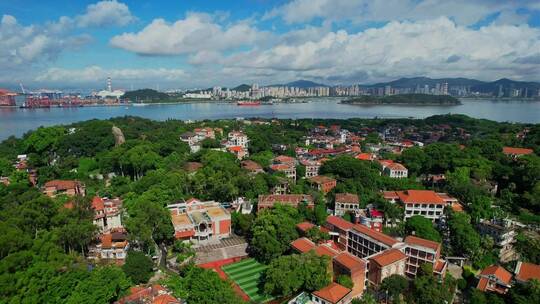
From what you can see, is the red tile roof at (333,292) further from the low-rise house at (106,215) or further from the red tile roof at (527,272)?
the low-rise house at (106,215)

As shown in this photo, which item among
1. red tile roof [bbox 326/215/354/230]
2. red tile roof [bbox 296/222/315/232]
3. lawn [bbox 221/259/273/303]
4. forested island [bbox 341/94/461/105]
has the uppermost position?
forested island [bbox 341/94/461/105]

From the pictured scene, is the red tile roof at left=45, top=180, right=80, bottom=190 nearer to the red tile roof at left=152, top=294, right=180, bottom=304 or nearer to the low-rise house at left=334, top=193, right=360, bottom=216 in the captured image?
the red tile roof at left=152, top=294, right=180, bottom=304

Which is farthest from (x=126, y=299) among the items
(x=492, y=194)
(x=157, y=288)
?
(x=492, y=194)

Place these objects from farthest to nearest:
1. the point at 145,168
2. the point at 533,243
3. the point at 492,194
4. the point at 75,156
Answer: the point at 75,156 → the point at 145,168 → the point at 492,194 → the point at 533,243

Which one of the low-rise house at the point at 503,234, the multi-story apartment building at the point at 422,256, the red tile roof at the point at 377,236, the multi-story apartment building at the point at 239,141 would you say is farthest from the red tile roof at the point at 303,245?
the multi-story apartment building at the point at 239,141

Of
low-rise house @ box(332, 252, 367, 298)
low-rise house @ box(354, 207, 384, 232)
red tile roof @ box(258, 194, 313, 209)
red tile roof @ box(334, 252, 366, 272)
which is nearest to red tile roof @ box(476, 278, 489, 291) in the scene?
low-rise house @ box(332, 252, 367, 298)

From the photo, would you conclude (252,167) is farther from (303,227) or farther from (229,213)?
(303,227)

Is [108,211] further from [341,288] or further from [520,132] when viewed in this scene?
[520,132]
